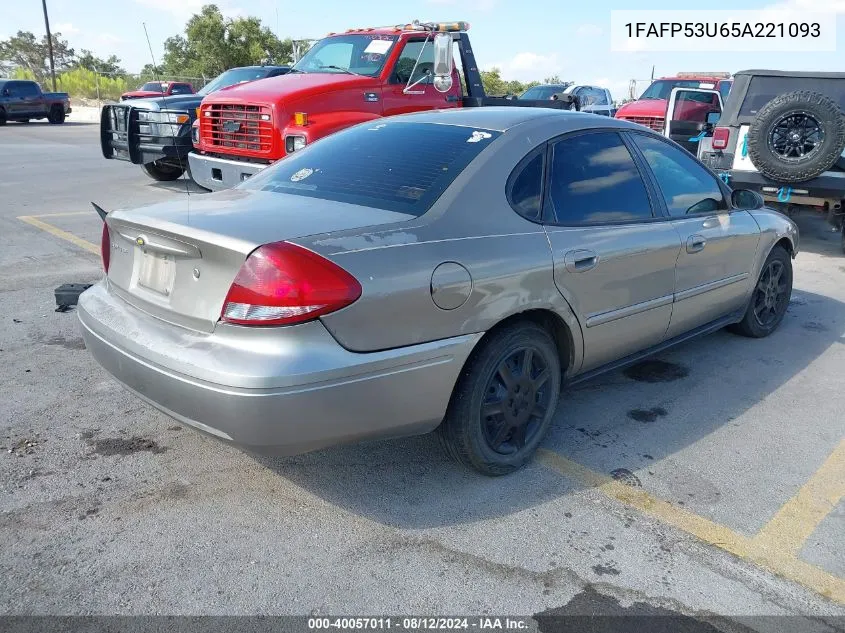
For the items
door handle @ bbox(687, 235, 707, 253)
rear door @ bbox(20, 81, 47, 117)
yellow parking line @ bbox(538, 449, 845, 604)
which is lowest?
yellow parking line @ bbox(538, 449, 845, 604)

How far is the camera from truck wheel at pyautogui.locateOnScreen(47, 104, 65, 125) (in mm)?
29406

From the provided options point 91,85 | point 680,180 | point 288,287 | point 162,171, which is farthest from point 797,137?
point 91,85

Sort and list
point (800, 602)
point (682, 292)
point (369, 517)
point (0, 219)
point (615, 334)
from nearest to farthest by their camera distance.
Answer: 1. point (800, 602)
2. point (369, 517)
3. point (615, 334)
4. point (682, 292)
5. point (0, 219)

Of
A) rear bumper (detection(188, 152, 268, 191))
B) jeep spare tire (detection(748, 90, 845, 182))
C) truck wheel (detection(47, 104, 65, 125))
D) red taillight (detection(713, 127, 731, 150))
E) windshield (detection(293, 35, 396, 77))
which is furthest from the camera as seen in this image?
truck wheel (detection(47, 104, 65, 125))

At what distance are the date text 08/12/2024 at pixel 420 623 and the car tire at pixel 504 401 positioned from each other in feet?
2.75

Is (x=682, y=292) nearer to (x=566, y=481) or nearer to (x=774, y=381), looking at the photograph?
(x=774, y=381)

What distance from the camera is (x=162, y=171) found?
12039 mm

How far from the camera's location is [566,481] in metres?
3.30

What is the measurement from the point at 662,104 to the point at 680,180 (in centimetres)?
1126

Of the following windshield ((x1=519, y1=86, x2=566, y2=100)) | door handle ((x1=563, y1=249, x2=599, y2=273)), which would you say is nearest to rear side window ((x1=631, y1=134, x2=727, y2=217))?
door handle ((x1=563, y1=249, x2=599, y2=273))

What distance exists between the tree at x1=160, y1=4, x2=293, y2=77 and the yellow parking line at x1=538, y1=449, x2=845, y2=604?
38896mm

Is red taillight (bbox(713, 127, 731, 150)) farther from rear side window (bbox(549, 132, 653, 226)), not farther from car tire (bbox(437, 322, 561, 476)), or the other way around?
car tire (bbox(437, 322, 561, 476))

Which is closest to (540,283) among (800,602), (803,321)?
(800,602)

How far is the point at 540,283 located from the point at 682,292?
1334 millimetres
